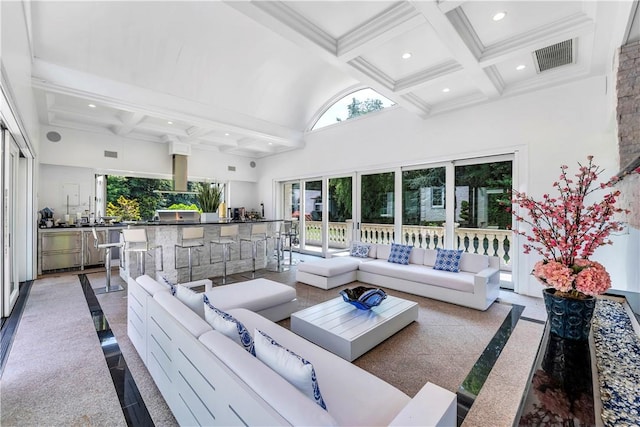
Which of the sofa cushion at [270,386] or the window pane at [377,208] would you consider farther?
the window pane at [377,208]

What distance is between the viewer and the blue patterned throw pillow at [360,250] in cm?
568

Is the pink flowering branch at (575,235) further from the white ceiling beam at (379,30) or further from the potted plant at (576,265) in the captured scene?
the white ceiling beam at (379,30)

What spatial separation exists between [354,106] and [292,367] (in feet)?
22.2

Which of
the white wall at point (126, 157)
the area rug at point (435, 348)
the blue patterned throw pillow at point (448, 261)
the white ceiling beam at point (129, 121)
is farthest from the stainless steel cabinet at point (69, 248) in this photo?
the blue patterned throw pillow at point (448, 261)

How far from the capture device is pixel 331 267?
4.80 meters

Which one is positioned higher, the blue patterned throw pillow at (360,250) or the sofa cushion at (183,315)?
the sofa cushion at (183,315)

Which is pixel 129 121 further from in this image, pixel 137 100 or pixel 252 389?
pixel 252 389

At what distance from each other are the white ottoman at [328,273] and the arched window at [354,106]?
3.77m

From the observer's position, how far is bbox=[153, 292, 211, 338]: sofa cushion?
5.46ft

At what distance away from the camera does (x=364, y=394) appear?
4.84 feet

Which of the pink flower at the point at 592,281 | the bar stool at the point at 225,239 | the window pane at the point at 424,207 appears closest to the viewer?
the pink flower at the point at 592,281

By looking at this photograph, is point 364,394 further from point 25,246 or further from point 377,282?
point 25,246

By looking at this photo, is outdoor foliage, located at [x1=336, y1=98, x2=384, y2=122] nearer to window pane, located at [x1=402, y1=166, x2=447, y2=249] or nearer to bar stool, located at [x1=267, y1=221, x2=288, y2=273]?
window pane, located at [x1=402, y1=166, x2=447, y2=249]

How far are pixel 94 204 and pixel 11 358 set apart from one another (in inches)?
211
